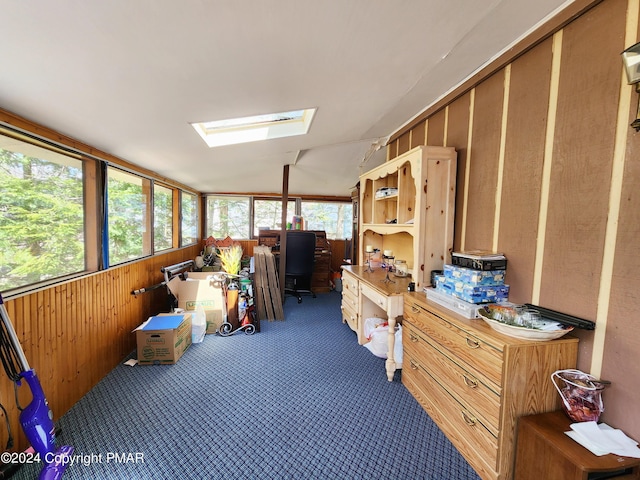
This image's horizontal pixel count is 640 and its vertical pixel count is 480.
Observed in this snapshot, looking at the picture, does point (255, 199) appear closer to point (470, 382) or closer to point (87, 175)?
point (87, 175)

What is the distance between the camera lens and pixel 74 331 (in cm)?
191

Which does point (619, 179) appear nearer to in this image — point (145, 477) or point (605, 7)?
point (605, 7)

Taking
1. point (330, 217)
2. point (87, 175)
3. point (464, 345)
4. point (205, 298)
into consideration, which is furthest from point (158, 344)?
point (330, 217)

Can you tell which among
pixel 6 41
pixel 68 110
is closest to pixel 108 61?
pixel 6 41

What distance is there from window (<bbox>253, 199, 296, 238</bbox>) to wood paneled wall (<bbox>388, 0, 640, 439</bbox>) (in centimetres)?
448

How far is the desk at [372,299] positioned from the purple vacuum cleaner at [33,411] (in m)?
2.07

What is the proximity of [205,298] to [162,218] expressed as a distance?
4.77ft

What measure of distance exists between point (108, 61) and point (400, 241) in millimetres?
2749

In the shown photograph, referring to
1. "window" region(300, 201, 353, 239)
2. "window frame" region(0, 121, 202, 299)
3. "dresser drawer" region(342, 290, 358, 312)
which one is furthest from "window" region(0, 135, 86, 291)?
"window" region(300, 201, 353, 239)

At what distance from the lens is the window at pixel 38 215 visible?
1.51m

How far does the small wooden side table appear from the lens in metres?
0.95

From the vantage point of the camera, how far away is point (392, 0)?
1.06m

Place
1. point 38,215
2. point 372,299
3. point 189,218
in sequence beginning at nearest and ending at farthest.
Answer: point 38,215 < point 372,299 < point 189,218

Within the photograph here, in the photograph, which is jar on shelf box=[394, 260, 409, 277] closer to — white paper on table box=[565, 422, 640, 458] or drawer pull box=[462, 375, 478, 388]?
drawer pull box=[462, 375, 478, 388]
